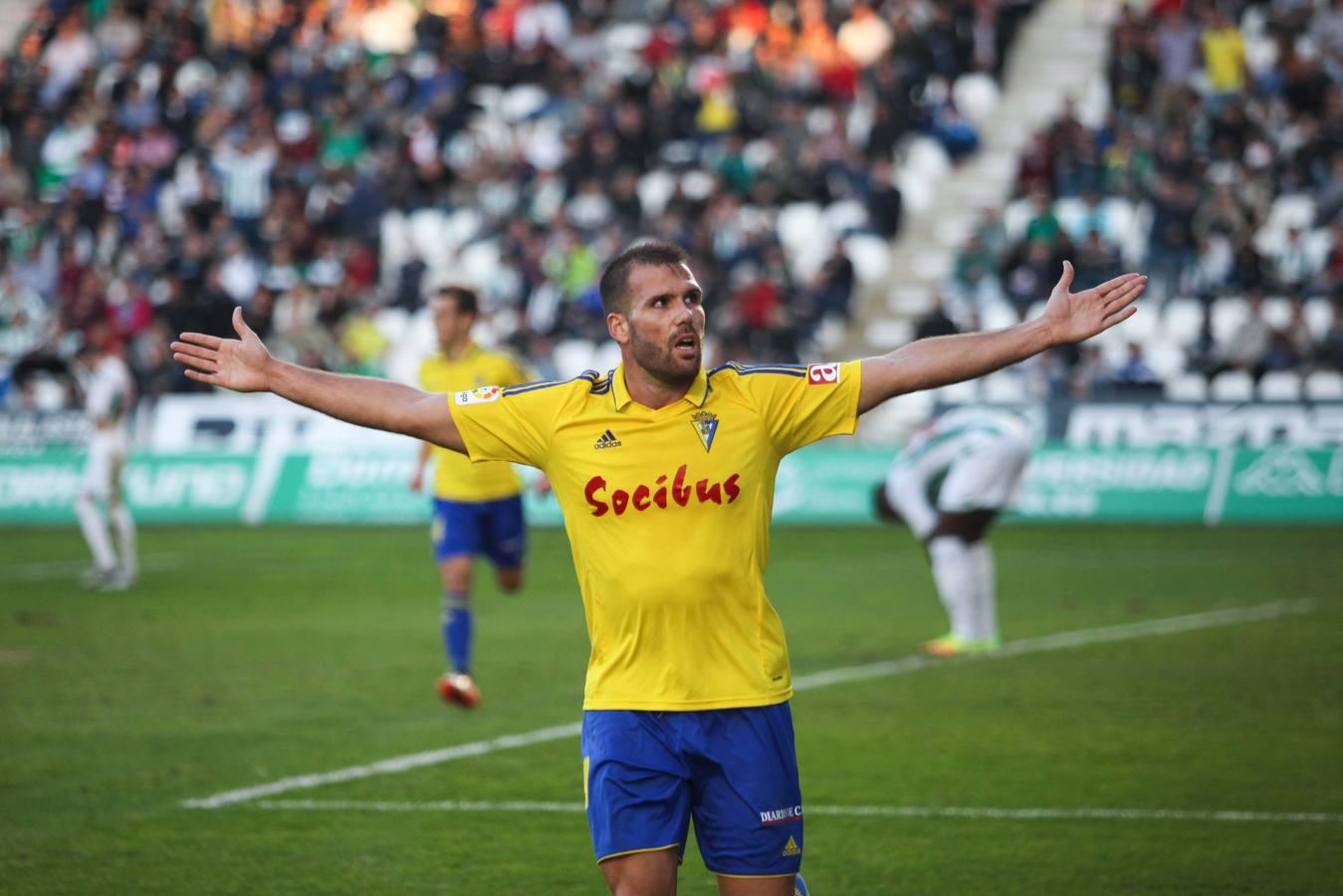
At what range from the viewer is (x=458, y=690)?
37.9ft

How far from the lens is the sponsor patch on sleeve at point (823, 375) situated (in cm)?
563

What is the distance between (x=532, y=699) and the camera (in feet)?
39.2

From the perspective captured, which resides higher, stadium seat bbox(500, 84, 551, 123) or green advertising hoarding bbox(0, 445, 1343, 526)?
stadium seat bbox(500, 84, 551, 123)

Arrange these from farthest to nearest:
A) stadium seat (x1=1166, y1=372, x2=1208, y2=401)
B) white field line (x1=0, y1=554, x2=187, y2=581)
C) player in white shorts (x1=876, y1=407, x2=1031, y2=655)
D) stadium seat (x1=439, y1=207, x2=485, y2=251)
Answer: stadium seat (x1=439, y1=207, x2=485, y2=251) → stadium seat (x1=1166, y1=372, x2=1208, y2=401) → white field line (x1=0, y1=554, x2=187, y2=581) → player in white shorts (x1=876, y1=407, x2=1031, y2=655)

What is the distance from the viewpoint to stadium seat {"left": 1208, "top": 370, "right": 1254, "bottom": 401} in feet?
78.2

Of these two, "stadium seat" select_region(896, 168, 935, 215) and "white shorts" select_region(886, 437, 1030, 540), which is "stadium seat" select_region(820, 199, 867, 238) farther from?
"white shorts" select_region(886, 437, 1030, 540)

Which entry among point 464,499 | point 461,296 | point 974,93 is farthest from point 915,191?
point 464,499

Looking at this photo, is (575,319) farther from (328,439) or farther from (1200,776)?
(1200,776)

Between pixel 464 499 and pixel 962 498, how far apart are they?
147 inches

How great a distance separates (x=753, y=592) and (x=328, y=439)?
793 inches

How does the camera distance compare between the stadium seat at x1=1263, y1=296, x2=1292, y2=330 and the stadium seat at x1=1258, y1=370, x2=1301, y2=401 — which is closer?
the stadium seat at x1=1258, y1=370, x2=1301, y2=401

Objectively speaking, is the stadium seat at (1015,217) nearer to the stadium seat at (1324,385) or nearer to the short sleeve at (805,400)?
the stadium seat at (1324,385)

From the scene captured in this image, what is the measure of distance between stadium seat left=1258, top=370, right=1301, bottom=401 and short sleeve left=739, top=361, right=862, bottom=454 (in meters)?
18.6

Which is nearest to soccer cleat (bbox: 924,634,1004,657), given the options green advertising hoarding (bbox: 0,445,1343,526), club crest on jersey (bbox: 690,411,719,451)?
green advertising hoarding (bbox: 0,445,1343,526)
